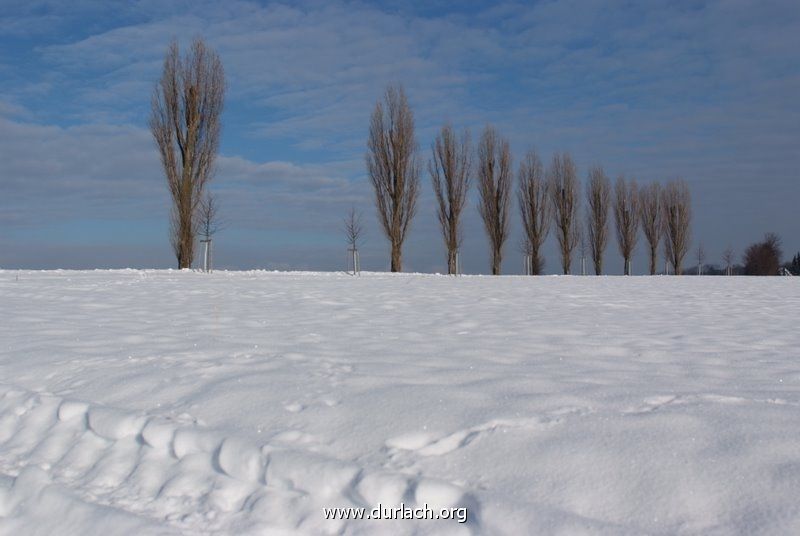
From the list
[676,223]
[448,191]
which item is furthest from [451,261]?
[676,223]

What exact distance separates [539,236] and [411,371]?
101 ft

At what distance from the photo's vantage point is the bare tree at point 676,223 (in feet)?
129

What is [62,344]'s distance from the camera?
484 centimetres

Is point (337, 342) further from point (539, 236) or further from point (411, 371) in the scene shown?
point (539, 236)

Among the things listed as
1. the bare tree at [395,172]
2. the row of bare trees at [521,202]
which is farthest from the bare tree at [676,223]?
the bare tree at [395,172]

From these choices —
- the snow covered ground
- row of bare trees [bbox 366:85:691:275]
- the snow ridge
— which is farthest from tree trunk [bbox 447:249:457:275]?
the snow ridge

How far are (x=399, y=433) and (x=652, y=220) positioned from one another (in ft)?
130

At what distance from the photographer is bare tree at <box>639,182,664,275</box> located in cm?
3884

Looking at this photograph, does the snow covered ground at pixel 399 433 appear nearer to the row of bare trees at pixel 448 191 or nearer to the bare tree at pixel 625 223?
the row of bare trees at pixel 448 191

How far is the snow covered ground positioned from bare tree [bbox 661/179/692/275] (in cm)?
3697

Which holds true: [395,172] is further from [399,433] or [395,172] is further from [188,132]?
[399,433]

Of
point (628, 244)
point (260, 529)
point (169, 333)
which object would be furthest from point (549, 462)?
point (628, 244)

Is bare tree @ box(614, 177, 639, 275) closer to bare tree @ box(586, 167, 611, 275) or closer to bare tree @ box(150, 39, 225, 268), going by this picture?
bare tree @ box(586, 167, 611, 275)

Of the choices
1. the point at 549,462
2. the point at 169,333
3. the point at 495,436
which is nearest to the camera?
the point at 549,462
